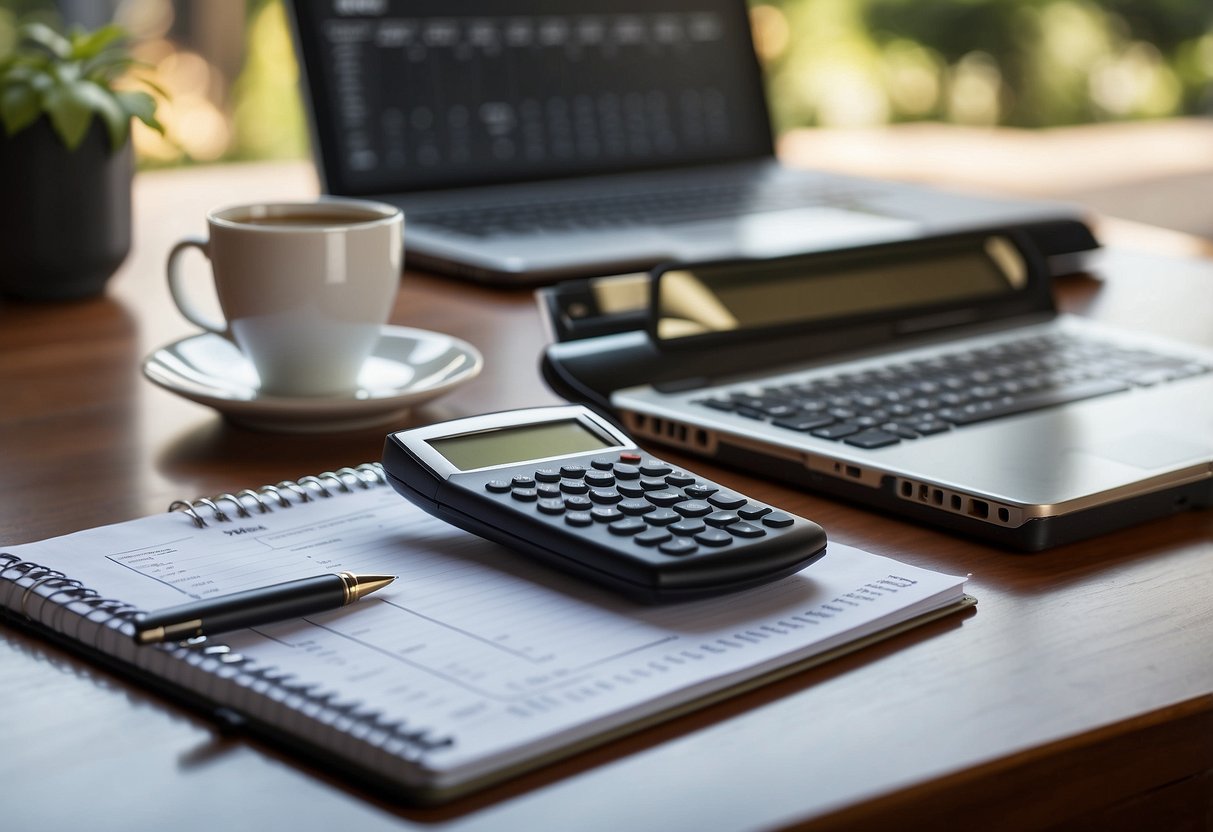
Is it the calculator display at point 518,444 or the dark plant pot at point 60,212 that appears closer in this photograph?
the calculator display at point 518,444

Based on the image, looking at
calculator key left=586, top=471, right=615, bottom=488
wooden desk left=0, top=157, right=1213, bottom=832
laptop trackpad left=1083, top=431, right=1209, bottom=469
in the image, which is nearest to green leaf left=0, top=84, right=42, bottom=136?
wooden desk left=0, top=157, right=1213, bottom=832

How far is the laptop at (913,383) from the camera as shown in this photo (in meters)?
0.61

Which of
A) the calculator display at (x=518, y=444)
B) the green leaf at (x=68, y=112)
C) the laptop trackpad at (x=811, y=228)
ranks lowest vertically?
the calculator display at (x=518, y=444)

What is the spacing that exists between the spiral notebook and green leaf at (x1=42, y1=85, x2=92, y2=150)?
0.49 metres

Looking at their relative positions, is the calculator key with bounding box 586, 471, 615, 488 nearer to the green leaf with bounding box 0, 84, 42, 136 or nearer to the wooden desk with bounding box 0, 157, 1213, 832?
the wooden desk with bounding box 0, 157, 1213, 832

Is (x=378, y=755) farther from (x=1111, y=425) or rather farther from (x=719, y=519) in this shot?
(x=1111, y=425)

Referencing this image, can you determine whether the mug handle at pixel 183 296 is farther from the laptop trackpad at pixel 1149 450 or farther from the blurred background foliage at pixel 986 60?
the blurred background foliage at pixel 986 60

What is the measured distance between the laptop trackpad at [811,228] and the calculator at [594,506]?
56cm

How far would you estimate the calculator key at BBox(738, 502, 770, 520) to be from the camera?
1.72 ft

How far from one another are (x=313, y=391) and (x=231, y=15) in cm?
373

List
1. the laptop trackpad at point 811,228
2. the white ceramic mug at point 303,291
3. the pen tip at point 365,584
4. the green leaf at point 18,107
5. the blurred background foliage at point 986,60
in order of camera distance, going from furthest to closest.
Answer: the blurred background foliage at point 986,60 < the laptop trackpad at point 811,228 < the green leaf at point 18,107 < the white ceramic mug at point 303,291 < the pen tip at point 365,584

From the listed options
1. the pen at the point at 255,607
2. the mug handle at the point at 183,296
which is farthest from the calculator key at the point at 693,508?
the mug handle at the point at 183,296

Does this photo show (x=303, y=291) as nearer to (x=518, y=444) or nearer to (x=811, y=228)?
(x=518, y=444)

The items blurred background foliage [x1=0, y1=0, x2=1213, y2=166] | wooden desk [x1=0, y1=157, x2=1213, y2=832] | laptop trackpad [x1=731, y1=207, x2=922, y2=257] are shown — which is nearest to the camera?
wooden desk [x1=0, y1=157, x2=1213, y2=832]
